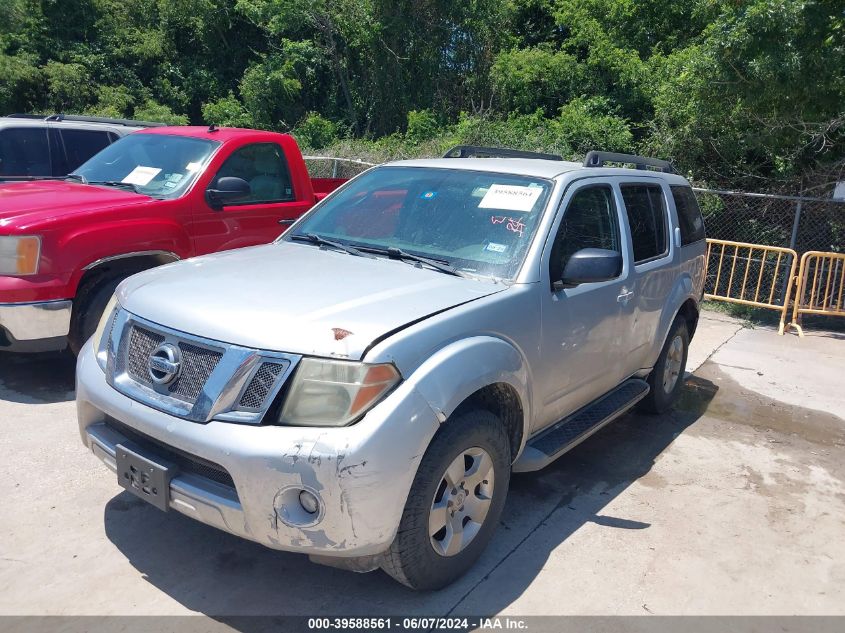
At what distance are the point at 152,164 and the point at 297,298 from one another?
148 inches

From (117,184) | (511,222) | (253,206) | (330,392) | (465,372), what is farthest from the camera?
(253,206)

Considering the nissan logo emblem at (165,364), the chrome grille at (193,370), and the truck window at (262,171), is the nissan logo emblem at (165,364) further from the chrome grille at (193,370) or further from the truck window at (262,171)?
the truck window at (262,171)

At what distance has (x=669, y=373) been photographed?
5.86 metres

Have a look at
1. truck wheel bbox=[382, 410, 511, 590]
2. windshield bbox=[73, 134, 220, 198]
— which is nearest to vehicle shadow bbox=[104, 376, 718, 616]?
truck wheel bbox=[382, 410, 511, 590]

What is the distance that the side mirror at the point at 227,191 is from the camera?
595 centimetres

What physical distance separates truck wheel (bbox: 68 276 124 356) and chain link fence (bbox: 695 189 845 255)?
8.20 meters

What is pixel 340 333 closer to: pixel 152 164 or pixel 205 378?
pixel 205 378

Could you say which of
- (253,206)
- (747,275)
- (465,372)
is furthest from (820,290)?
(465,372)

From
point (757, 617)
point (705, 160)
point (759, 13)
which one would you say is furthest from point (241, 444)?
point (705, 160)

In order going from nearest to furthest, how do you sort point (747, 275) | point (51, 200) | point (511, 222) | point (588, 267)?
point (588, 267)
point (511, 222)
point (51, 200)
point (747, 275)

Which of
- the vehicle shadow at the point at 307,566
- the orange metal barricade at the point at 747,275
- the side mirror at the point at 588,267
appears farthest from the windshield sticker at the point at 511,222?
the orange metal barricade at the point at 747,275

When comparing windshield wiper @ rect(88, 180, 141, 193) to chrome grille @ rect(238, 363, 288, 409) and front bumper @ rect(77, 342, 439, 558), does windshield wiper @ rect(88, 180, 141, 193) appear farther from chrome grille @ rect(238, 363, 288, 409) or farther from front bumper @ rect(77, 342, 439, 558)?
chrome grille @ rect(238, 363, 288, 409)

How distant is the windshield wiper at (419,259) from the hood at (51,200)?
258 cm

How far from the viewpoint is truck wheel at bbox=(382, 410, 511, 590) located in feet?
9.70
